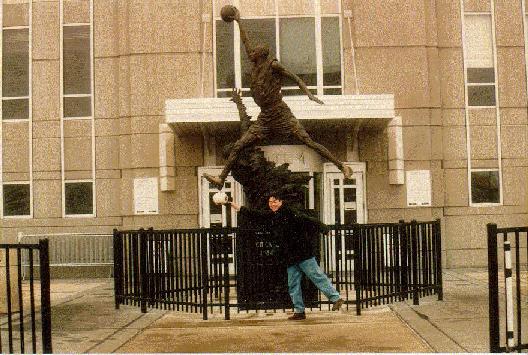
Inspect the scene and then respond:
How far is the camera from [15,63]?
1853cm

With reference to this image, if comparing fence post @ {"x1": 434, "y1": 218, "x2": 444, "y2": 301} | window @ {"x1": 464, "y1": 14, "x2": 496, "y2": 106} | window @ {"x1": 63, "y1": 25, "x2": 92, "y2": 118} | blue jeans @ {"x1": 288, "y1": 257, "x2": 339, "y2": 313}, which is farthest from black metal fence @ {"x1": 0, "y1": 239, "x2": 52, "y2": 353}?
window @ {"x1": 464, "y1": 14, "x2": 496, "y2": 106}

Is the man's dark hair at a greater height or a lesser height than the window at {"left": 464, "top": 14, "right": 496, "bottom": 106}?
lesser

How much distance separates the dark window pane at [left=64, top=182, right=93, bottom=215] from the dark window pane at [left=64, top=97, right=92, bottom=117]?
5.82 ft

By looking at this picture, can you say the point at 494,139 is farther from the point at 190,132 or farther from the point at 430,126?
the point at 190,132

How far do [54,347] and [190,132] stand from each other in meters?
9.65

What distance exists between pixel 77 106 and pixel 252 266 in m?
9.68

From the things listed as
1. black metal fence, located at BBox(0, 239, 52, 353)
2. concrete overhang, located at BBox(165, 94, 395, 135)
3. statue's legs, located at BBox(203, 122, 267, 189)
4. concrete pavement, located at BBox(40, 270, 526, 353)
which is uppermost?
concrete overhang, located at BBox(165, 94, 395, 135)

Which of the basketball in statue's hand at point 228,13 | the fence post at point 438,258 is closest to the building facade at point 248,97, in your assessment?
the fence post at point 438,258

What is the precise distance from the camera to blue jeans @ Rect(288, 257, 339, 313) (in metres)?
9.69

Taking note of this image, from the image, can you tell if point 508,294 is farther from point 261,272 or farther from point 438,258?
point 438,258

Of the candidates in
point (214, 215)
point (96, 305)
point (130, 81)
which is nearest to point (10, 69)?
point (130, 81)

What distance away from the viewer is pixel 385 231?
36.1ft

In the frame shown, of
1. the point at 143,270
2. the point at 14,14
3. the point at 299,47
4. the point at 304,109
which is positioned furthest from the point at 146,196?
the point at 143,270

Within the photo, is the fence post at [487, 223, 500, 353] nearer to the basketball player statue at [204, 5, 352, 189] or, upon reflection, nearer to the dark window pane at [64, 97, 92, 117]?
the basketball player statue at [204, 5, 352, 189]
